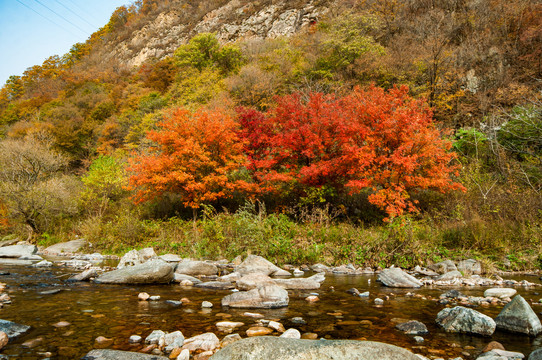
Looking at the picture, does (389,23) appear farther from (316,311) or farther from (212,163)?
(316,311)

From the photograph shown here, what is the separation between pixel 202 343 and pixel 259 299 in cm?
200

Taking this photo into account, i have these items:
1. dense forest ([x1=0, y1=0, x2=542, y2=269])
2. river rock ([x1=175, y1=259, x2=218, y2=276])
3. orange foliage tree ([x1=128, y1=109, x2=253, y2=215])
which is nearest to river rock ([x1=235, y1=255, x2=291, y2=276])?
river rock ([x1=175, y1=259, x2=218, y2=276])

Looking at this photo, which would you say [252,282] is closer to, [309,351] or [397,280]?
[397,280]

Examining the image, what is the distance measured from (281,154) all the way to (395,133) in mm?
4926

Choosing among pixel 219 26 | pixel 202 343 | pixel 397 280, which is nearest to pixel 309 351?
pixel 202 343

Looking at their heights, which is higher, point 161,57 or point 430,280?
point 161,57

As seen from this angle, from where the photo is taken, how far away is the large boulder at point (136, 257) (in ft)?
35.9

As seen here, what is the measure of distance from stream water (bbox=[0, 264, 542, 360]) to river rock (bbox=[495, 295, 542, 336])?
0.12 m

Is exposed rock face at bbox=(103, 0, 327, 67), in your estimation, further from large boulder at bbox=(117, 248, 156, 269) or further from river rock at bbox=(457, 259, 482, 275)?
river rock at bbox=(457, 259, 482, 275)

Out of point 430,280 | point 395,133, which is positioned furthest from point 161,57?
point 430,280

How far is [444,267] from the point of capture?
892 cm

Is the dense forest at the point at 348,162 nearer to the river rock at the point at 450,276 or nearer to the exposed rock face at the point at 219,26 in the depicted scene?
the river rock at the point at 450,276

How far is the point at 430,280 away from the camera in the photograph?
789 centimetres

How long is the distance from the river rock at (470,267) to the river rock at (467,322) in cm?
469
